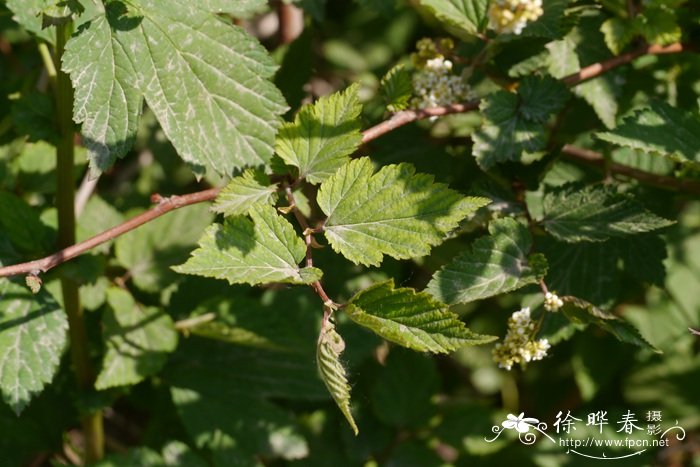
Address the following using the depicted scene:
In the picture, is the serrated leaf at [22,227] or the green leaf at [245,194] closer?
the green leaf at [245,194]

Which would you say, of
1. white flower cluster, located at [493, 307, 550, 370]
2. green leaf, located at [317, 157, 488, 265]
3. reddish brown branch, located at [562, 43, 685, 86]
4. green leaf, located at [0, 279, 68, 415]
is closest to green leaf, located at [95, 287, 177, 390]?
green leaf, located at [0, 279, 68, 415]

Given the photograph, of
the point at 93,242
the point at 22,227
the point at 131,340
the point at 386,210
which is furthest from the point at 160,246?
the point at 386,210

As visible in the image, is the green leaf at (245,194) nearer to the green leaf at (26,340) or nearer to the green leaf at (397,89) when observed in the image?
the green leaf at (397,89)

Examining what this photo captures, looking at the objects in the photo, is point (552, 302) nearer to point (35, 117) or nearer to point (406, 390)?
point (406, 390)

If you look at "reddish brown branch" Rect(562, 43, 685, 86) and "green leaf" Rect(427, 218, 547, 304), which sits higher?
"reddish brown branch" Rect(562, 43, 685, 86)

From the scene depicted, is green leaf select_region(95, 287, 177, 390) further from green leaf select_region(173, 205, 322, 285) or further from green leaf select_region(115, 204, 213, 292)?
green leaf select_region(173, 205, 322, 285)

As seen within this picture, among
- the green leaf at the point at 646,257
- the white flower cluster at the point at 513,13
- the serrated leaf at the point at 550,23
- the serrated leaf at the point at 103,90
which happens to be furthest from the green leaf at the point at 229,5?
the green leaf at the point at 646,257

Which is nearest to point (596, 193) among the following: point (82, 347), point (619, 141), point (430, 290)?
point (619, 141)

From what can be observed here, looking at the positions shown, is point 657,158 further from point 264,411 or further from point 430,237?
point 264,411
